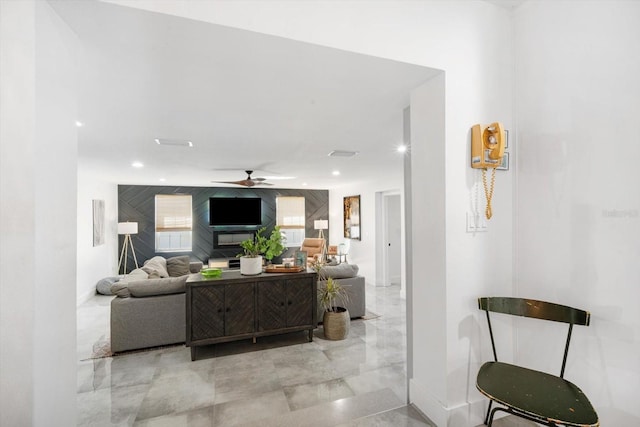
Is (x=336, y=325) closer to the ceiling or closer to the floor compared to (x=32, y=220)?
closer to the floor

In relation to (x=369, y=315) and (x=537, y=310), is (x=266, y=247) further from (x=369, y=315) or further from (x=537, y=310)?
(x=537, y=310)

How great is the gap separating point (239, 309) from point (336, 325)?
3.84 feet

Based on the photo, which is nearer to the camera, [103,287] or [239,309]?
[239,309]

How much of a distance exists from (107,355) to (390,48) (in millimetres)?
3998

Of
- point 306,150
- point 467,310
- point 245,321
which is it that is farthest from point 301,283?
point 467,310

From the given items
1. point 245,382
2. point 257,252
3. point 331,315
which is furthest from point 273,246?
point 245,382

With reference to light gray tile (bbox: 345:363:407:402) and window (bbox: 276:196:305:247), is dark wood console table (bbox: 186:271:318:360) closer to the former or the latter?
light gray tile (bbox: 345:363:407:402)

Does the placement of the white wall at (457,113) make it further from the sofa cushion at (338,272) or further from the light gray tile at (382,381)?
the sofa cushion at (338,272)

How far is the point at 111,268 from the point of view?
6777 millimetres

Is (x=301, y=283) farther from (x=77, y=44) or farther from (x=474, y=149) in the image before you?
(x=77, y=44)

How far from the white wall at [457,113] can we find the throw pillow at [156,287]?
2.66 m

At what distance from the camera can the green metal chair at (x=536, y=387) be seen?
1.28 metres

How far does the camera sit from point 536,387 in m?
1.47

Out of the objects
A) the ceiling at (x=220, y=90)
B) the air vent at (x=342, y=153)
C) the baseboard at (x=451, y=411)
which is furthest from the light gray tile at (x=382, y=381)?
the air vent at (x=342, y=153)
